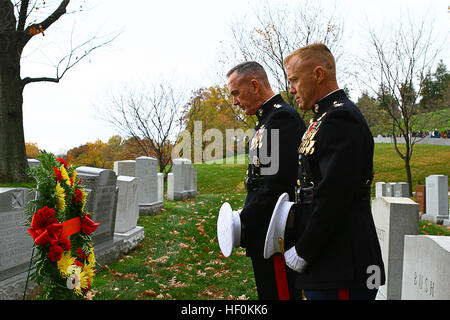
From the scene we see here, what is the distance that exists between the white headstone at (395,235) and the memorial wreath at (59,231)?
370cm

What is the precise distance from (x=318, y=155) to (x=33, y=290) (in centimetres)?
448

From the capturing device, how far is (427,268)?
2.98m

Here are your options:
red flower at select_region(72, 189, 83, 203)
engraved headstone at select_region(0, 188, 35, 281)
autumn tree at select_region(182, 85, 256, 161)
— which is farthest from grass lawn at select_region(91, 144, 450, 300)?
autumn tree at select_region(182, 85, 256, 161)

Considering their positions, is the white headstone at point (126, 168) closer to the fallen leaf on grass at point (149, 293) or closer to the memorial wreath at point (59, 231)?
the fallen leaf on grass at point (149, 293)

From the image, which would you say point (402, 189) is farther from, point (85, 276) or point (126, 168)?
point (85, 276)

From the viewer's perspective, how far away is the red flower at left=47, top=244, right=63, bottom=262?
3.15 metres

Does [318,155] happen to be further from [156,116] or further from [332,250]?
[156,116]

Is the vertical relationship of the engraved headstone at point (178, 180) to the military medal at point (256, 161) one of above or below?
below

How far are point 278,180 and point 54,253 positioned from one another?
210cm

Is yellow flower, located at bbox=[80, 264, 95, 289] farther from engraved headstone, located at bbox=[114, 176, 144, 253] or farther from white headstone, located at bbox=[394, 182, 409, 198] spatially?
white headstone, located at bbox=[394, 182, 409, 198]

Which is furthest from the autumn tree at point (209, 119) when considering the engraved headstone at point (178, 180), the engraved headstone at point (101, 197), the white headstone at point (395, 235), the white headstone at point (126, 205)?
the white headstone at point (395, 235)

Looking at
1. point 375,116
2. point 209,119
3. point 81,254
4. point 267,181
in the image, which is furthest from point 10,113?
point 375,116

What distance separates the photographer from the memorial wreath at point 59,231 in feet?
10.3
